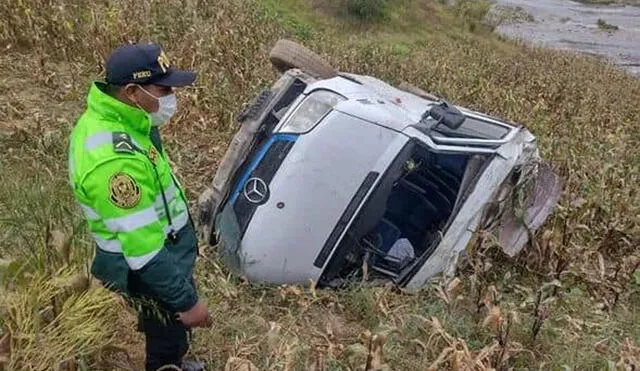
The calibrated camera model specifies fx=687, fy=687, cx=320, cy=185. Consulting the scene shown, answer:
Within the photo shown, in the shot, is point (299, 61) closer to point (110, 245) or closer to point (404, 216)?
point (404, 216)

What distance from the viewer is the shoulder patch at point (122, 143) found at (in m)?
2.36

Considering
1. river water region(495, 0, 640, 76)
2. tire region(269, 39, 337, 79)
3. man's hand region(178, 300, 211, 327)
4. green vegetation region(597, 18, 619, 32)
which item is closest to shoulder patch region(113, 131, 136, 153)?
man's hand region(178, 300, 211, 327)

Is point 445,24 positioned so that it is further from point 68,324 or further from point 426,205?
point 68,324

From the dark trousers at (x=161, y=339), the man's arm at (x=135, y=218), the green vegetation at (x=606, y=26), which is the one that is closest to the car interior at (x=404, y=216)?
the dark trousers at (x=161, y=339)

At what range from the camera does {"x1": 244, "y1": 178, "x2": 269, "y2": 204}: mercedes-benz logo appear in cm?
394

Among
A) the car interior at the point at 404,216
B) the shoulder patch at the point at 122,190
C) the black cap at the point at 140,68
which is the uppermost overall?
the black cap at the point at 140,68

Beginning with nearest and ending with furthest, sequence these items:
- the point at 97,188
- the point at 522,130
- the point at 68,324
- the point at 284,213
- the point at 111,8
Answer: the point at 97,188
the point at 68,324
the point at 284,213
the point at 522,130
the point at 111,8

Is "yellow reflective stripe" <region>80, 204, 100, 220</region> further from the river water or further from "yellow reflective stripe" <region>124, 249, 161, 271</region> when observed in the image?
the river water

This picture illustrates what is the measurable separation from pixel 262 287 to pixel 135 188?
6.11 feet

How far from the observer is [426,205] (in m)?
4.82

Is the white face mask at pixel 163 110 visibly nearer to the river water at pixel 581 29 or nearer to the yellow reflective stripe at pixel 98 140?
the yellow reflective stripe at pixel 98 140

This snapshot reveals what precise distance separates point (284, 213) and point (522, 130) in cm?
178

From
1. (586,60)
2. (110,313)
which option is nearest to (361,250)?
(110,313)

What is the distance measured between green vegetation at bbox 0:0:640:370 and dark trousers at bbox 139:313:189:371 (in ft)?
0.55
